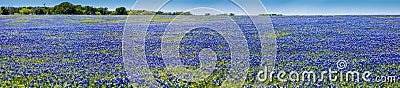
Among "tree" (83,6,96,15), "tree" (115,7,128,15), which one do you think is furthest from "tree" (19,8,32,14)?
"tree" (115,7,128,15)

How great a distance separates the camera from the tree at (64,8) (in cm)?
5997

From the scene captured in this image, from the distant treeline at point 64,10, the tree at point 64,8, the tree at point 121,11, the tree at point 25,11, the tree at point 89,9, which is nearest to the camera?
the tree at point 121,11

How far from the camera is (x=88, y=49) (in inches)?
496

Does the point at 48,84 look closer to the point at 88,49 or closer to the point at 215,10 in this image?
the point at 215,10

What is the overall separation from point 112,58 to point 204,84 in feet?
A: 12.1

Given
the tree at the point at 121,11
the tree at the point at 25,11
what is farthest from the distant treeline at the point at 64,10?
the tree at the point at 121,11

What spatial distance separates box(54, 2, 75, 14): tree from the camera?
59972 mm

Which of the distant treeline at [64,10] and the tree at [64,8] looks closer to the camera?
the tree at [64,8]

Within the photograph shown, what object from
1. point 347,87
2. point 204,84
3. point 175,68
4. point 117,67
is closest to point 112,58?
point 117,67

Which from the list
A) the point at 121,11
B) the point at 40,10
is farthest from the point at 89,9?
the point at 121,11

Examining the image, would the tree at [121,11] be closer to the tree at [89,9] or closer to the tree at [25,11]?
the tree at [89,9]

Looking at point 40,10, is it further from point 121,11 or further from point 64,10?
point 121,11

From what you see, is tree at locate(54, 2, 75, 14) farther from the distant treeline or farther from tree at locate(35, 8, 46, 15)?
tree at locate(35, 8, 46, 15)

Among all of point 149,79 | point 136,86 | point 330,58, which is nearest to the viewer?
point 136,86
